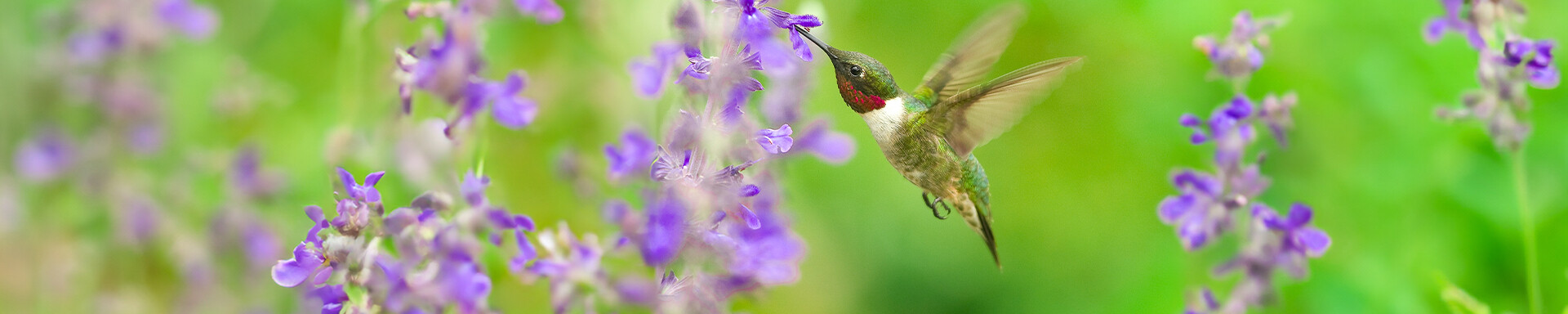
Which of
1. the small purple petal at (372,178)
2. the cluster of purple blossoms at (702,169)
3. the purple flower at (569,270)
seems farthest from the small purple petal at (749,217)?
the small purple petal at (372,178)

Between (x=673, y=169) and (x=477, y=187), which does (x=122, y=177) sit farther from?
(x=673, y=169)

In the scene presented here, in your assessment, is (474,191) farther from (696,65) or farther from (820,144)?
(820,144)

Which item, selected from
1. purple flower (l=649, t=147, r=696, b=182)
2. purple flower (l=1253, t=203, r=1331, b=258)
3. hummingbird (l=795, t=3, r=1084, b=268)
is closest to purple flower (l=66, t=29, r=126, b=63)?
hummingbird (l=795, t=3, r=1084, b=268)

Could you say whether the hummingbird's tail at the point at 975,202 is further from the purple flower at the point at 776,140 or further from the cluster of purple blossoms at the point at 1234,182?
the purple flower at the point at 776,140

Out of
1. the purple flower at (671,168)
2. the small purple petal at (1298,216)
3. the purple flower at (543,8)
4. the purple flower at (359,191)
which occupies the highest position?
the purple flower at (543,8)

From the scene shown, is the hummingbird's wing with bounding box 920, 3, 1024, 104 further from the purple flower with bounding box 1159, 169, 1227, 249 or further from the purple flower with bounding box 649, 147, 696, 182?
the purple flower with bounding box 649, 147, 696, 182

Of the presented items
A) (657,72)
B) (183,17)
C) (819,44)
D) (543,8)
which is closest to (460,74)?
(543,8)

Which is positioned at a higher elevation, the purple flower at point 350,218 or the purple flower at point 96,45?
the purple flower at point 96,45

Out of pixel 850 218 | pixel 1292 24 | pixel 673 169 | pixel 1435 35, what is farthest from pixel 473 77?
pixel 1292 24
